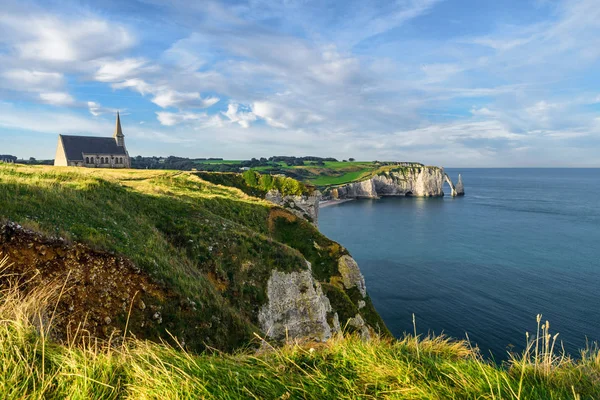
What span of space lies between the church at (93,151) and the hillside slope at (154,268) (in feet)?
245

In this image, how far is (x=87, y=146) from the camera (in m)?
89.5

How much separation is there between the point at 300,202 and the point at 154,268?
186ft

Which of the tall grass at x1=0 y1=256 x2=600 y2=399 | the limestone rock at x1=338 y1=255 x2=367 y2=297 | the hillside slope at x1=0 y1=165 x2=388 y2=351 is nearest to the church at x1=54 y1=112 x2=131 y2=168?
the hillside slope at x1=0 y1=165 x2=388 y2=351

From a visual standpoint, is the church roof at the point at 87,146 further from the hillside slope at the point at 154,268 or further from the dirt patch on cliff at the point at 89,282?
the dirt patch on cliff at the point at 89,282

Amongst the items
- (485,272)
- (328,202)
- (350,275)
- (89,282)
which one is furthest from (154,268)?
(328,202)

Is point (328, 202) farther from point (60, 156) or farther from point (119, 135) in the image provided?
point (60, 156)

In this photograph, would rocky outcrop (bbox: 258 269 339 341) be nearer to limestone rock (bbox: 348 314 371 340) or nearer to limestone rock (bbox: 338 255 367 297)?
limestone rock (bbox: 348 314 371 340)

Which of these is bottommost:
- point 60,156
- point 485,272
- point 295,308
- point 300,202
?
point 485,272

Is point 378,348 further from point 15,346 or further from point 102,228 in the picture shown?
point 102,228

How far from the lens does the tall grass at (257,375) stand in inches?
173

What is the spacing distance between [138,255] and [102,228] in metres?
3.00

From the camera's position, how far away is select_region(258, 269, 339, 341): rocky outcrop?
76.5ft

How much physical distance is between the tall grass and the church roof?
100 meters

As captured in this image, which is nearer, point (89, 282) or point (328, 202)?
point (89, 282)
